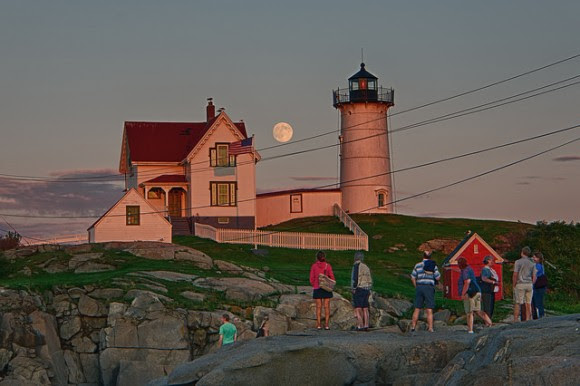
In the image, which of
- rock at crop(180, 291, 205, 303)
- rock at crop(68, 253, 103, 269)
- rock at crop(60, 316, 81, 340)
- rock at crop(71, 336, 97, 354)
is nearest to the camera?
rock at crop(71, 336, 97, 354)

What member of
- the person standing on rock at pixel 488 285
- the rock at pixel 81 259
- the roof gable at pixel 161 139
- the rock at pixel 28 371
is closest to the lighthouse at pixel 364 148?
the roof gable at pixel 161 139

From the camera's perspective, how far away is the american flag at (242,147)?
63188mm

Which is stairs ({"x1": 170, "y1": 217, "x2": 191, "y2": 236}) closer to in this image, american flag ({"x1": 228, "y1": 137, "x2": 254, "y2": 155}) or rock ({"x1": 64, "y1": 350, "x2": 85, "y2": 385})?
american flag ({"x1": 228, "y1": 137, "x2": 254, "y2": 155})

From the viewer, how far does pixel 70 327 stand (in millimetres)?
37812

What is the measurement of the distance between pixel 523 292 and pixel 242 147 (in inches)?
1528

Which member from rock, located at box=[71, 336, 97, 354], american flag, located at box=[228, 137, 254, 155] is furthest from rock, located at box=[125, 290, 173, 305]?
american flag, located at box=[228, 137, 254, 155]

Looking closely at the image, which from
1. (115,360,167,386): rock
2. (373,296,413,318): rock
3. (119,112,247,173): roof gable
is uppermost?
(119,112,247,173): roof gable

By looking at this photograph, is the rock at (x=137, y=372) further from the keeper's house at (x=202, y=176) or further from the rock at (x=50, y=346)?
the keeper's house at (x=202, y=176)

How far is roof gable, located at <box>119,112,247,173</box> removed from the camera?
66.4 m

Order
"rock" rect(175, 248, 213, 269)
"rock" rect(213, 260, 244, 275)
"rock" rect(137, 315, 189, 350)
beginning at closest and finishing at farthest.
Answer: "rock" rect(137, 315, 189, 350)
"rock" rect(213, 260, 244, 275)
"rock" rect(175, 248, 213, 269)

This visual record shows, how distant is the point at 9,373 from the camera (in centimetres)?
3506

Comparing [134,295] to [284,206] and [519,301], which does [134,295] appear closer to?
[519,301]

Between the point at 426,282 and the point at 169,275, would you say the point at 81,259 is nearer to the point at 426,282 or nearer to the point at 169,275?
the point at 169,275

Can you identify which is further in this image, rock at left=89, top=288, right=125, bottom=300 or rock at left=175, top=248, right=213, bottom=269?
rock at left=175, top=248, right=213, bottom=269
